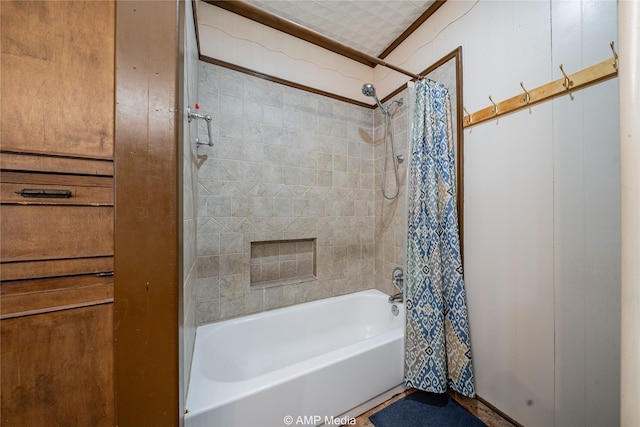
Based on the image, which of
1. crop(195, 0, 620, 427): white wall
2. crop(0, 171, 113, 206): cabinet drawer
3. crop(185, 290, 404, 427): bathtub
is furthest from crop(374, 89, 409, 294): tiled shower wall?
crop(0, 171, 113, 206): cabinet drawer

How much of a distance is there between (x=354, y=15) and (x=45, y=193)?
6.41ft

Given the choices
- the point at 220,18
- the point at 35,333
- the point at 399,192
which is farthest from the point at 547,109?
the point at 220,18

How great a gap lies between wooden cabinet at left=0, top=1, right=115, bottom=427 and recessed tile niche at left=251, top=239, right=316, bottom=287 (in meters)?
1.17

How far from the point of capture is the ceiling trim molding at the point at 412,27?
147cm

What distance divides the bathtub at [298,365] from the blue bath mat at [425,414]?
8cm

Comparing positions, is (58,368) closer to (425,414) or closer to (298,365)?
(298,365)

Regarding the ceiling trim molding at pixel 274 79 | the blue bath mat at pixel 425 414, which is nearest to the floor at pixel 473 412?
the blue bath mat at pixel 425 414

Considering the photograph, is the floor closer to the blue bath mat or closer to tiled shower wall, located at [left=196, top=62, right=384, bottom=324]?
the blue bath mat

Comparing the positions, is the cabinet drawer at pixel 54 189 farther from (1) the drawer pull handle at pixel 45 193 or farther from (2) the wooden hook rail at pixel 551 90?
(2) the wooden hook rail at pixel 551 90

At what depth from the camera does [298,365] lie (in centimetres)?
106

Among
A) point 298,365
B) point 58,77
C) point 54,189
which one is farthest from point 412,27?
point 298,365

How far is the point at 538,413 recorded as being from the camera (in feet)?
3.38

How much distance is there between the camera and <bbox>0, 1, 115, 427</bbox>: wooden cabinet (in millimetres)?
445

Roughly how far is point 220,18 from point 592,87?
2.07 meters
